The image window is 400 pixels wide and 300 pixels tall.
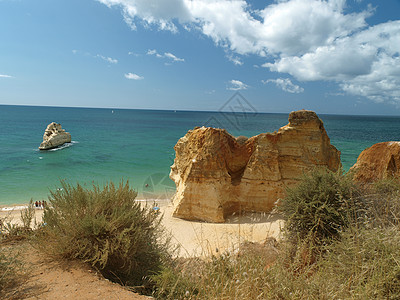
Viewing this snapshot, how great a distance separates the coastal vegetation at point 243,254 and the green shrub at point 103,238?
14mm

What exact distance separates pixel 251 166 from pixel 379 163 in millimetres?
4802

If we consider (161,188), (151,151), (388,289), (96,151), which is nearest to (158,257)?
(388,289)

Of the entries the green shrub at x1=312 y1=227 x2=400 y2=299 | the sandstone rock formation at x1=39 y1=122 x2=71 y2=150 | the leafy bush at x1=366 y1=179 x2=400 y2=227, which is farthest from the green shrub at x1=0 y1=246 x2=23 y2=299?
the sandstone rock formation at x1=39 y1=122 x2=71 y2=150

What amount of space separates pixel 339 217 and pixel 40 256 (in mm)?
5045

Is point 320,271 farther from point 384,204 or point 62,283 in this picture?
point 62,283

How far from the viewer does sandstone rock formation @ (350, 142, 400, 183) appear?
22.8 feet

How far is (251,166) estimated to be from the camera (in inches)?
420

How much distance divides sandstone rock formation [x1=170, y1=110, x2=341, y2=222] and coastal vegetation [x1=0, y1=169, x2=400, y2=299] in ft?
18.5

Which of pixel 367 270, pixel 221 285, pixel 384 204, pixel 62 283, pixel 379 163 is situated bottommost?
pixel 62 283

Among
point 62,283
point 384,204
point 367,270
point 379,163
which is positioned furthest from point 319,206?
point 379,163

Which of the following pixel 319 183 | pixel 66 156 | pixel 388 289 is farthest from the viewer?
pixel 66 156

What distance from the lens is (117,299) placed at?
8.34ft

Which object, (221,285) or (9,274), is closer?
(221,285)

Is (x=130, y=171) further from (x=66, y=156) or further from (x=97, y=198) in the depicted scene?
(x=97, y=198)
